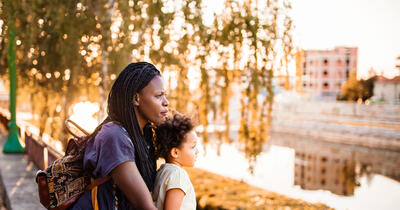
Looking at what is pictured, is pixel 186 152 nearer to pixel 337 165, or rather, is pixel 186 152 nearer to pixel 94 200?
pixel 94 200

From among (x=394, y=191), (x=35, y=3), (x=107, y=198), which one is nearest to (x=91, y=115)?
(x=35, y=3)

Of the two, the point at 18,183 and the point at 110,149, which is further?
the point at 18,183

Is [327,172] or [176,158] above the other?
[176,158]

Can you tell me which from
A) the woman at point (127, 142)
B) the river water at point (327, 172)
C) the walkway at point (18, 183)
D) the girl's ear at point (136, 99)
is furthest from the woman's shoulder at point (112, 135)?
the river water at point (327, 172)

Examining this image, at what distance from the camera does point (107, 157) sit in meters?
1.30

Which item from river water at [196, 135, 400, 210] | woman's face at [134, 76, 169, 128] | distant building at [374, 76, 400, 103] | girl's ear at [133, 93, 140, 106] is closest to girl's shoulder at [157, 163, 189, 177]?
woman's face at [134, 76, 169, 128]

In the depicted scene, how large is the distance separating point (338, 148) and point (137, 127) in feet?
86.1

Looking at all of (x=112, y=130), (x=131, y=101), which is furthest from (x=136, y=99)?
(x=112, y=130)

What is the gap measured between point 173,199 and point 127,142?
350 mm

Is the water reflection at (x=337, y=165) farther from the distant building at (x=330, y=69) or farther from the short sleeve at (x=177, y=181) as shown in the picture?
the distant building at (x=330, y=69)

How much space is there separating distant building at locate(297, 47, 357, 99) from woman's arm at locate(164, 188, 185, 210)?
74.3m

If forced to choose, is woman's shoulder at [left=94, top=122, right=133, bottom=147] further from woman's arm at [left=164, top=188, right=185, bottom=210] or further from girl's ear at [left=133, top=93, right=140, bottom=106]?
woman's arm at [left=164, top=188, right=185, bottom=210]

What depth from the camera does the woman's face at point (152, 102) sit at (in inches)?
57.9

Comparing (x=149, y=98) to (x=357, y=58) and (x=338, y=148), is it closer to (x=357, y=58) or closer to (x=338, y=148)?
(x=338, y=148)
